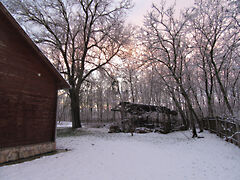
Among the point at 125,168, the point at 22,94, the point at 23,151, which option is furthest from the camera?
the point at 22,94

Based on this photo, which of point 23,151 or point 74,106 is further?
point 74,106

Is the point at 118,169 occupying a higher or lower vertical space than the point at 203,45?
lower

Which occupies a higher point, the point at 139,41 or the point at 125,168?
the point at 139,41

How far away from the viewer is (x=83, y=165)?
5.42m

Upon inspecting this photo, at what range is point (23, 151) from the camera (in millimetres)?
6051

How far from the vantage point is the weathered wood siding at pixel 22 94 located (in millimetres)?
5758

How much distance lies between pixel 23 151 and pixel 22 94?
2.32 m

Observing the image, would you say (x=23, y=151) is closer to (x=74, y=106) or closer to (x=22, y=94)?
(x=22, y=94)

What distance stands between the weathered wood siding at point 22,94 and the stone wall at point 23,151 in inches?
7.5

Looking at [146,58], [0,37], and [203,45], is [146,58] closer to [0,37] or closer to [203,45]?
[203,45]

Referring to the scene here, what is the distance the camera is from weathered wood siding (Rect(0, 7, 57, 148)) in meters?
5.76

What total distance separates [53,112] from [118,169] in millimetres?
4492

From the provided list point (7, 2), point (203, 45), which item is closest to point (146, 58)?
point (203, 45)

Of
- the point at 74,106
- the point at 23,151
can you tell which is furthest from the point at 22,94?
the point at 74,106
